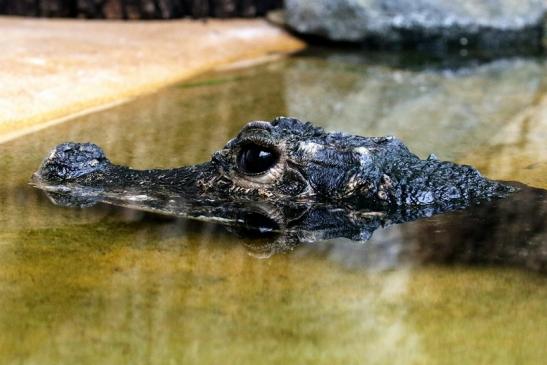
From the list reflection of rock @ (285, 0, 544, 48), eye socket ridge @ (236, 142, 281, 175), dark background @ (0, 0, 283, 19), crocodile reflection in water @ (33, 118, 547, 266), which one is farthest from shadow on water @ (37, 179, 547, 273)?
reflection of rock @ (285, 0, 544, 48)

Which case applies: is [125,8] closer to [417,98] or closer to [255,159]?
[417,98]

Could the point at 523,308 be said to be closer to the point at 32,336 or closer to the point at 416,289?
the point at 416,289

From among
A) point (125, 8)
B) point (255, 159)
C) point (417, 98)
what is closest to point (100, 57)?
point (125, 8)

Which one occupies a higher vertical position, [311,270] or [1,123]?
[1,123]

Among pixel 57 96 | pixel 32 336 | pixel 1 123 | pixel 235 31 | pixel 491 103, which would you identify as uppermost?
pixel 235 31

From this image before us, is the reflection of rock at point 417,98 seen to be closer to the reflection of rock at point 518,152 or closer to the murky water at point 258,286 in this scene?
the reflection of rock at point 518,152

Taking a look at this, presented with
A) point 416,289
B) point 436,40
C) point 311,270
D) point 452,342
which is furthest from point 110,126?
point 436,40

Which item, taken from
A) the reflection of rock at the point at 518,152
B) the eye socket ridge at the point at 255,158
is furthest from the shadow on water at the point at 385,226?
the reflection of rock at the point at 518,152
